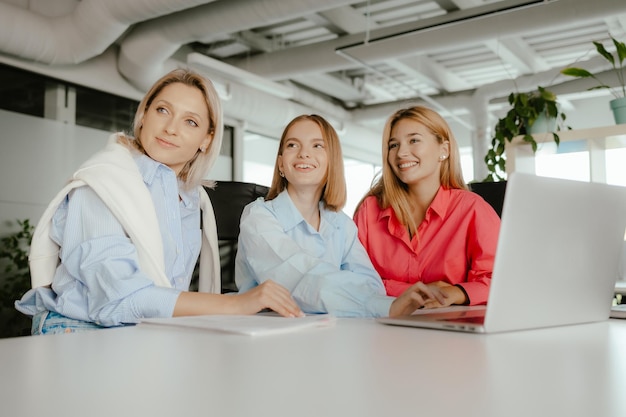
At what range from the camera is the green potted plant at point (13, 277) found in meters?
4.80

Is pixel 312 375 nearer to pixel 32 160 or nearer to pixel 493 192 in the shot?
pixel 493 192

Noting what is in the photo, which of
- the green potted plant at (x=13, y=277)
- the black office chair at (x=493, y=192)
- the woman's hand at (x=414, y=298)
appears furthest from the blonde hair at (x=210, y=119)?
the green potted plant at (x=13, y=277)

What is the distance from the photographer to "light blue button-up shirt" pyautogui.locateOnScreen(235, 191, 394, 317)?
1543 millimetres

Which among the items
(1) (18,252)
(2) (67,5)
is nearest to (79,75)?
(2) (67,5)

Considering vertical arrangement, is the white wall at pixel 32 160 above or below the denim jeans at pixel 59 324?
above

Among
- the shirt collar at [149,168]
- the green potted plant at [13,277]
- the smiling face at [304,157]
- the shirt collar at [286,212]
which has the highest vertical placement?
the smiling face at [304,157]

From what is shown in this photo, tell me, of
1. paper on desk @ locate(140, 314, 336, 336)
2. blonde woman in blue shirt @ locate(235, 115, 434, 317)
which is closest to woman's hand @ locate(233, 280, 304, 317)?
paper on desk @ locate(140, 314, 336, 336)

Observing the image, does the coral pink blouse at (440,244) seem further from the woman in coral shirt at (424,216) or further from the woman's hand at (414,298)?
the woman's hand at (414,298)

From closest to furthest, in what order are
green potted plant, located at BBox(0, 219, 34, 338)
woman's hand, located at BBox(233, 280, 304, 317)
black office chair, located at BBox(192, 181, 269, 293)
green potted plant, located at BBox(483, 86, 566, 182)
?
woman's hand, located at BBox(233, 280, 304, 317) < black office chair, located at BBox(192, 181, 269, 293) < green potted plant, located at BBox(483, 86, 566, 182) < green potted plant, located at BBox(0, 219, 34, 338)

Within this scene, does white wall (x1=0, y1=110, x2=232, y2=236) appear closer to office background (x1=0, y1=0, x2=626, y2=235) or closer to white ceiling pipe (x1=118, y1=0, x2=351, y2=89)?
office background (x1=0, y1=0, x2=626, y2=235)

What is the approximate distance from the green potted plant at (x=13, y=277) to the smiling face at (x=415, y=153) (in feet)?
12.0

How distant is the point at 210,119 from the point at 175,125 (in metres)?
0.17

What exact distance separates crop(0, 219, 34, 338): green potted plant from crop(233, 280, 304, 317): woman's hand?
4096 millimetres

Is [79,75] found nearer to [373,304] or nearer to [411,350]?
[373,304]
